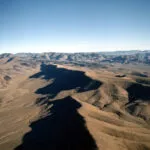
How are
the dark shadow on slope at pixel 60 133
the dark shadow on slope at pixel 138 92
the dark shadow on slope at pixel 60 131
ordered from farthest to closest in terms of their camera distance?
1. the dark shadow on slope at pixel 138 92
2. the dark shadow on slope at pixel 60 131
3. the dark shadow on slope at pixel 60 133

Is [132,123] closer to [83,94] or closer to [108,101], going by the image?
[108,101]

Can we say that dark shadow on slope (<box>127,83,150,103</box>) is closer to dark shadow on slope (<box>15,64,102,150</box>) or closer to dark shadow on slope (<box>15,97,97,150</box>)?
dark shadow on slope (<box>15,64,102,150</box>)

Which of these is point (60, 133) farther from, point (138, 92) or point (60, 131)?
point (138, 92)

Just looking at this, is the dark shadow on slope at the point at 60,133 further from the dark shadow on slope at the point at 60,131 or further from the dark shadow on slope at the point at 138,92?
the dark shadow on slope at the point at 138,92

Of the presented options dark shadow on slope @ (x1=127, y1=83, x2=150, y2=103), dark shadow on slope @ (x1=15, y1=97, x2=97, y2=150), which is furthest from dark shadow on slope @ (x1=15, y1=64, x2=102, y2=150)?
dark shadow on slope @ (x1=127, y1=83, x2=150, y2=103)

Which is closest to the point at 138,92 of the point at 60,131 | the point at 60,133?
the point at 60,131

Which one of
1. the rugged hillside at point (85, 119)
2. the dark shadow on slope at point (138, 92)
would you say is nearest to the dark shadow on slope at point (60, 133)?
the rugged hillside at point (85, 119)
